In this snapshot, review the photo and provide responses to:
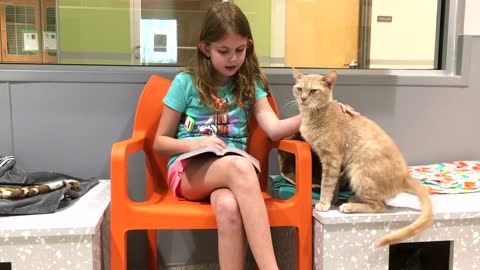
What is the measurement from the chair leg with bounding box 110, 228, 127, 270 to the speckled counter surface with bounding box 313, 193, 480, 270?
0.57 meters

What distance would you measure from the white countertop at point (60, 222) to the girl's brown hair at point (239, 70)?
506mm

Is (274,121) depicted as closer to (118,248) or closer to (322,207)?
(322,207)

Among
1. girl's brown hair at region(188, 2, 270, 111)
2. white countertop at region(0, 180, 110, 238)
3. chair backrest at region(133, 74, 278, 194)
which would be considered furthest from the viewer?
chair backrest at region(133, 74, 278, 194)

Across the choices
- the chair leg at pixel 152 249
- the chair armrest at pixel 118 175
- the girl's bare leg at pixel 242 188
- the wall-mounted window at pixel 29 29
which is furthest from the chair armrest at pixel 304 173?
the wall-mounted window at pixel 29 29

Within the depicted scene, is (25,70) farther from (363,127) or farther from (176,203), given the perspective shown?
(363,127)

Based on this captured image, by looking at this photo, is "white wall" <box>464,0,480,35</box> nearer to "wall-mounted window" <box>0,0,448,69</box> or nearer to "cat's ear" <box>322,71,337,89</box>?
"wall-mounted window" <box>0,0,448,69</box>

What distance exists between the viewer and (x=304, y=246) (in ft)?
4.36

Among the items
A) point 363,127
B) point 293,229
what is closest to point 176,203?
point 293,229

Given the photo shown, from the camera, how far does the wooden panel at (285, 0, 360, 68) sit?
2.34 m

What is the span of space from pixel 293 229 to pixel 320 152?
0.33 meters

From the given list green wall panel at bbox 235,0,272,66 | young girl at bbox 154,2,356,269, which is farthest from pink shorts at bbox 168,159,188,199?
green wall panel at bbox 235,0,272,66

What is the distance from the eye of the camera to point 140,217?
1.24 metres

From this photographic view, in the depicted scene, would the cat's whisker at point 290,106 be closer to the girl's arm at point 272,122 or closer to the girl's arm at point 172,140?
the girl's arm at point 272,122

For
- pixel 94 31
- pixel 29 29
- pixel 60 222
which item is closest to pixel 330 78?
pixel 60 222
